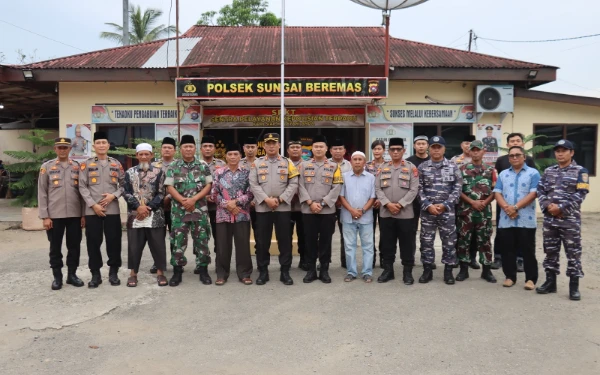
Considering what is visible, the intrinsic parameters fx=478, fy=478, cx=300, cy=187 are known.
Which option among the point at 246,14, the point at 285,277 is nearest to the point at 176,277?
the point at 285,277

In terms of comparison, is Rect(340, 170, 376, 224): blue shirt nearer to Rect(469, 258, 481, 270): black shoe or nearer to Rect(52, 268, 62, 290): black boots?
Rect(469, 258, 481, 270): black shoe

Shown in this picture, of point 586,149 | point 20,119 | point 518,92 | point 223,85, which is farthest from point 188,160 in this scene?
point 20,119

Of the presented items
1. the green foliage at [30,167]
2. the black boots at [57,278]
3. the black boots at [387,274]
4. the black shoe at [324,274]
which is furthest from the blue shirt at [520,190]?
the green foliage at [30,167]

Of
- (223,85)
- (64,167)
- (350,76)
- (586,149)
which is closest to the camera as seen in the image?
(64,167)

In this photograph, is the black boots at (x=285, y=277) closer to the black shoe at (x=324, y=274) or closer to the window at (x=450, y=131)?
the black shoe at (x=324, y=274)

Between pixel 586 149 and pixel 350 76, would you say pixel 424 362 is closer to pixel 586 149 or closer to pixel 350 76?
pixel 350 76

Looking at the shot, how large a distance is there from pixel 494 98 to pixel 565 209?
6.66 m

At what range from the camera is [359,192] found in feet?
18.2

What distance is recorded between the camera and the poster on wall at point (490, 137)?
11109mm

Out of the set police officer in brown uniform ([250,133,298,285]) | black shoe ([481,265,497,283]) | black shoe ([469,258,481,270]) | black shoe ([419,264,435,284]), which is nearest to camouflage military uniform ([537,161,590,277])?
black shoe ([481,265,497,283])

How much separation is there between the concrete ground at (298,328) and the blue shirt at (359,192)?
2.44 ft

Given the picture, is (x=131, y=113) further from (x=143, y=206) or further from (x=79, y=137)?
(x=143, y=206)

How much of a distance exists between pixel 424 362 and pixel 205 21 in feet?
90.2

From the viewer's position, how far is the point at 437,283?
5445 mm
